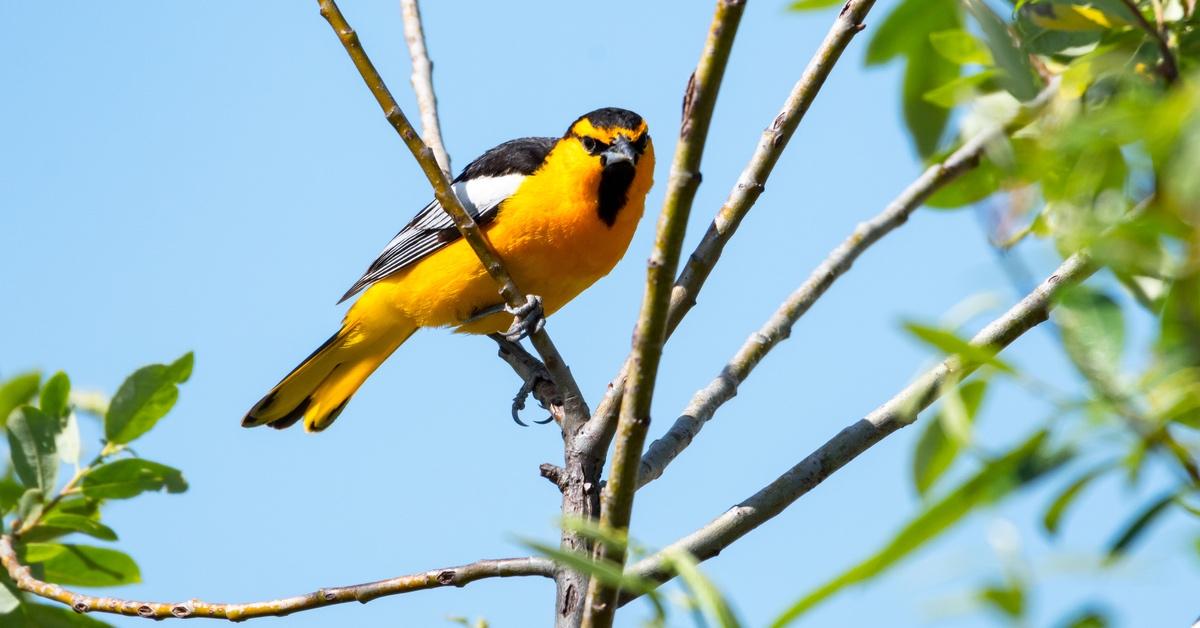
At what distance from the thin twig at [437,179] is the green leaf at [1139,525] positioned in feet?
7.10

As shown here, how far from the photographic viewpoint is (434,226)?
4.88 m

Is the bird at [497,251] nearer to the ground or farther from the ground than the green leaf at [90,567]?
farther from the ground

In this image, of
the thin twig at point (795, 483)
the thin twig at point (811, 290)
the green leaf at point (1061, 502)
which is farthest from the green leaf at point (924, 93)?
the thin twig at point (795, 483)

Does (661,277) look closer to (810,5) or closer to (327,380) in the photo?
(810,5)

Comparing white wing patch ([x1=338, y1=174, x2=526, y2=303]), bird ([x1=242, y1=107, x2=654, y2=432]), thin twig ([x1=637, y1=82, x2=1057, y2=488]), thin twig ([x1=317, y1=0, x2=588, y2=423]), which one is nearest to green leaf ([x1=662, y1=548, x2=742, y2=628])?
thin twig ([x1=637, y1=82, x2=1057, y2=488])

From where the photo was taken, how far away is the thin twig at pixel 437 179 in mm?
2596

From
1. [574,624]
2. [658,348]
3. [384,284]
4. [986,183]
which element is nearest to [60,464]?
[574,624]

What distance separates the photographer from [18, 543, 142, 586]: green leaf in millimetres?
2145

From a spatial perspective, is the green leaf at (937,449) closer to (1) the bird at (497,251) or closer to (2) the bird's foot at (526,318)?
(2) the bird's foot at (526,318)

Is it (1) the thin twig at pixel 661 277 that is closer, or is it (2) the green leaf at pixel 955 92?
(2) the green leaf at pixel 955 92

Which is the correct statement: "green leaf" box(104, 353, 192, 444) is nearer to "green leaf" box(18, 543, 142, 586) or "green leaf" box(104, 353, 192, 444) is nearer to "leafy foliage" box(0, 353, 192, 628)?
"leafy foliage" box(0, 353, 192, 628)

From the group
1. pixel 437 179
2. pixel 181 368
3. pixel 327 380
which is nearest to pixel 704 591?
pixel 181 368

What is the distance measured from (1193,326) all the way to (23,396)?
1897 mm

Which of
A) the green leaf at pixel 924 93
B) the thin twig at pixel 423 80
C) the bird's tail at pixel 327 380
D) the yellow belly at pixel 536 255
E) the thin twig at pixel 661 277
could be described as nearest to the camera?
the green leaf at pixel 924 93
